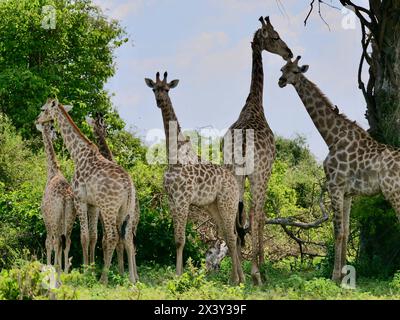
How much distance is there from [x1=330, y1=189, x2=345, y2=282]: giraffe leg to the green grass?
384 millimetres

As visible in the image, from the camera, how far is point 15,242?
52.4 feet

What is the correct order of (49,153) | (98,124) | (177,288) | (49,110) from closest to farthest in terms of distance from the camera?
(177,288)
(49,110)
(49,153)
(98,124)

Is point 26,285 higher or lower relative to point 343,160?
lower

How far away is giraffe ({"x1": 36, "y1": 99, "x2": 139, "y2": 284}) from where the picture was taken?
12.7 m

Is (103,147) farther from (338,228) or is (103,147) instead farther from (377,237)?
(377,237)

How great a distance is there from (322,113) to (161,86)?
7.46ft

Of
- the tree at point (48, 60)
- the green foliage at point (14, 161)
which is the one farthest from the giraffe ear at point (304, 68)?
the tree at point (48, 60)

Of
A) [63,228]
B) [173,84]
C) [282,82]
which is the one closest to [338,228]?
[282,82]

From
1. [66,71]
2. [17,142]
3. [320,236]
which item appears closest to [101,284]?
[320,236]

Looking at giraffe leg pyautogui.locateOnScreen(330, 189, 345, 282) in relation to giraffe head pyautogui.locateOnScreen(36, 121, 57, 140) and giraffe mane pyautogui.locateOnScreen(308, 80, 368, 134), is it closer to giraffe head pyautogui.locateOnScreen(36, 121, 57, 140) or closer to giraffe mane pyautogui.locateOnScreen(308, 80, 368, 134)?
giraffe mane pyautogui.locateOnScreen(308, 80, 368, 134)

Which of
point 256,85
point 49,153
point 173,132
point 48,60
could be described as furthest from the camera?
point 48,60

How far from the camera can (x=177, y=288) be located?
10.7m

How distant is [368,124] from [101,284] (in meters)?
5.10
